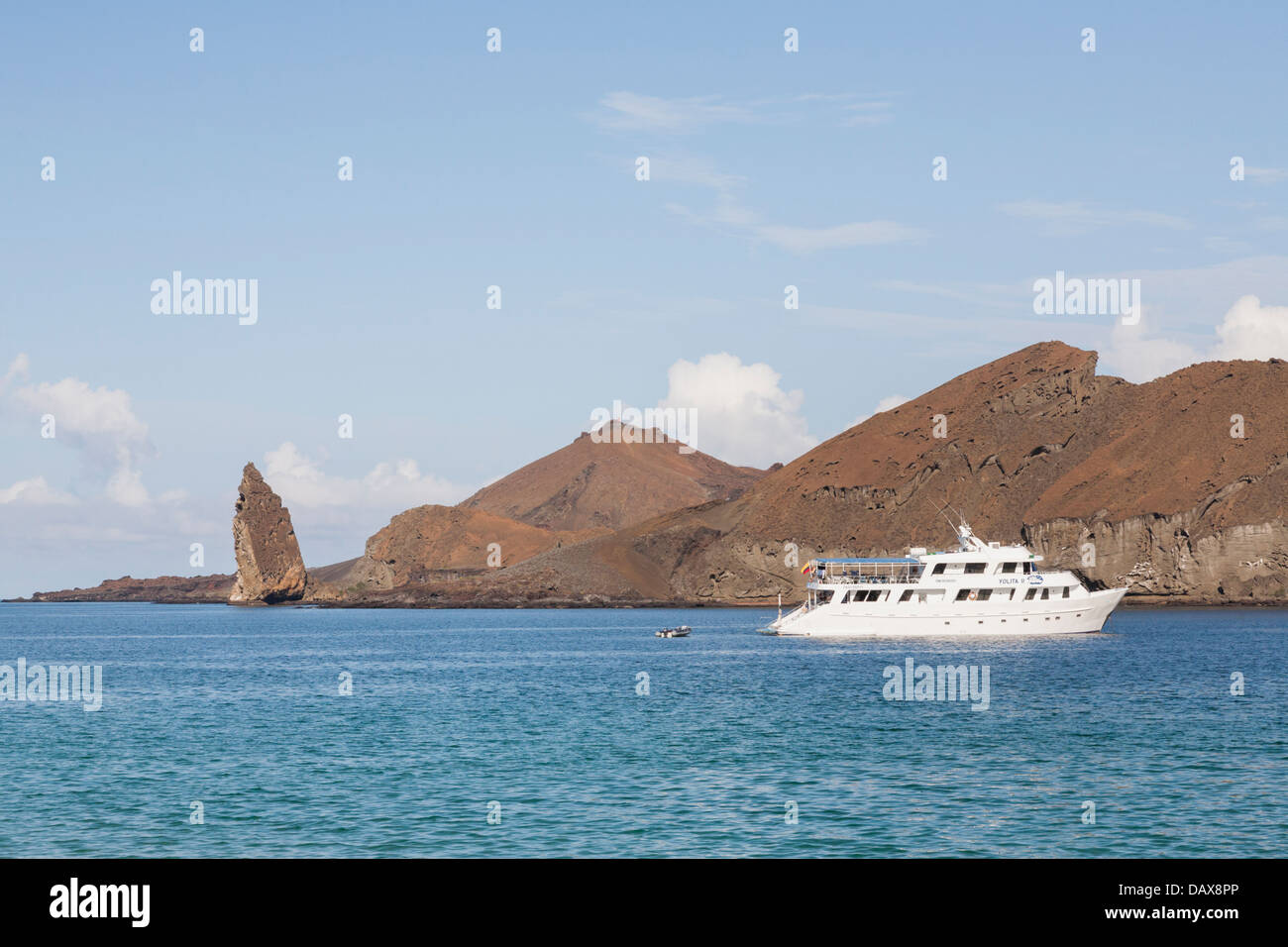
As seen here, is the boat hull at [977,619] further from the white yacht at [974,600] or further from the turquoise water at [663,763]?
the turquoise water at [663,763]

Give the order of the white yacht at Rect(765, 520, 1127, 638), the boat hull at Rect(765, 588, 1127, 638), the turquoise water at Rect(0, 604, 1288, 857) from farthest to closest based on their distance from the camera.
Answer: the boat hull at Rect(765, 588, 1127, 638) → the white yacht at Rect(765, 520, 1127, 638) → the turquoise water at Rect(0, 604, 1288, 857)

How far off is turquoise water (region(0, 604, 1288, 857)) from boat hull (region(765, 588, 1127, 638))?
45.8 ft

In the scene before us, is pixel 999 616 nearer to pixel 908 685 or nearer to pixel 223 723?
pixel 908 685

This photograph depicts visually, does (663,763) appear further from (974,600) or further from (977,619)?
(977,619)

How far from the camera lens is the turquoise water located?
2708 cm

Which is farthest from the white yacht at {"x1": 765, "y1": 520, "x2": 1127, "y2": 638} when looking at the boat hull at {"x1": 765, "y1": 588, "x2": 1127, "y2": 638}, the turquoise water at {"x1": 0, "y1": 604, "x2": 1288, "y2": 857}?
the turquoise water at {"x1": 0, "y1": 604, "x2": 1288, "y2": 857}

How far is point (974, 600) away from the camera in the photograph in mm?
97125

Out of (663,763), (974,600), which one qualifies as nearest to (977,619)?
(974,600)

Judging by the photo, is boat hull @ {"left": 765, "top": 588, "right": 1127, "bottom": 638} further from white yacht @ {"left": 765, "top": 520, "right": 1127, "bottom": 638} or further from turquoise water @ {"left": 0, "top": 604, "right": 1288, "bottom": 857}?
turquoise water @ {"left": 0, "top": 604, "right": 1288, "bottom": 857}

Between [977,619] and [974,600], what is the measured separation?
150cm

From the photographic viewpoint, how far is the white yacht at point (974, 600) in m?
97.0

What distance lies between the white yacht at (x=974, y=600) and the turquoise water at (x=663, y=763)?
552 inches

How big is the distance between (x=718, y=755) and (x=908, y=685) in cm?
2610

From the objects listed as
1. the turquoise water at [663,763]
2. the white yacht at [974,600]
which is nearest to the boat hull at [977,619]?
the white yacht at [974,600]
